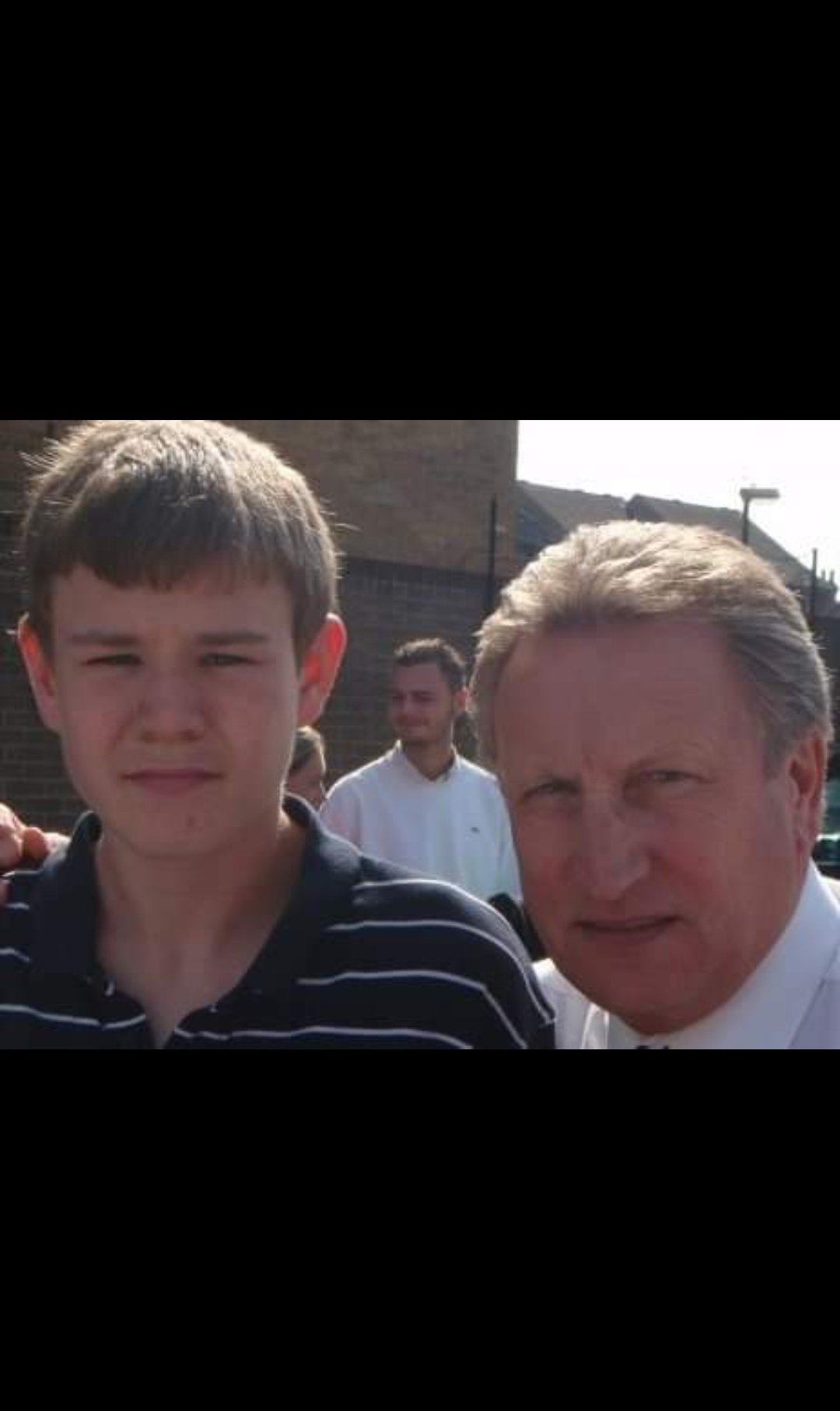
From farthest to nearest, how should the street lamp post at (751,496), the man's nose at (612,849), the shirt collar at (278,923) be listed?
the street lamp post at (751,496)
the shirt collar at (278,923)
the man's nose at (612,849)

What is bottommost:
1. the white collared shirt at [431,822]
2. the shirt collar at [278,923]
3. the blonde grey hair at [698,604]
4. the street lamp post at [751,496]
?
the white collared shirt at [431,822]

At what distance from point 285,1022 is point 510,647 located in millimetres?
468

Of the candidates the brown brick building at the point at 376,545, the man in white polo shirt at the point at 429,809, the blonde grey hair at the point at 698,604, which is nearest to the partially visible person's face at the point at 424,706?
the man in white polo shirt at the point at 429,809

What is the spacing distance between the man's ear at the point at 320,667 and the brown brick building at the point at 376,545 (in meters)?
4.77

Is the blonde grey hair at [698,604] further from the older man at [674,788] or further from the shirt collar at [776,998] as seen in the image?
the shirt collar at [776,998]

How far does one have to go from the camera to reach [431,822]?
4.64 m

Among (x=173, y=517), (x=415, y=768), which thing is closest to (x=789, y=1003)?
(x=173, y=517)

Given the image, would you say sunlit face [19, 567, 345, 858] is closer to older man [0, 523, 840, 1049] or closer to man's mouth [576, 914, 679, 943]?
older man [0, 523, 840, 1049]

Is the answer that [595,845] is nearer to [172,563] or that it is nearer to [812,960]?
[812,960]

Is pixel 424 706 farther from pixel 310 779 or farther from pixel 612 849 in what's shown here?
pixel 612 849

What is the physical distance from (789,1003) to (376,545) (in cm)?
987

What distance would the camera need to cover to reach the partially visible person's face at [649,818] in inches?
58.9

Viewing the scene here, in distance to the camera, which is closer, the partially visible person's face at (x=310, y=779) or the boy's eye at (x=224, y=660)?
the boy's eye at (x=224, y=660)
